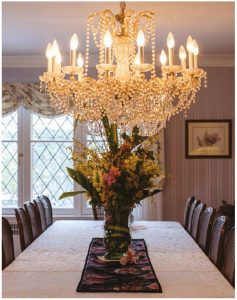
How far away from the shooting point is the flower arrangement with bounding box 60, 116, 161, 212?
7.40ft

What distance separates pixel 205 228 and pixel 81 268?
1.16 meters

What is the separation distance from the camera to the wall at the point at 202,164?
198 inches

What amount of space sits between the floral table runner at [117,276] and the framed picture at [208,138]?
2.69 m

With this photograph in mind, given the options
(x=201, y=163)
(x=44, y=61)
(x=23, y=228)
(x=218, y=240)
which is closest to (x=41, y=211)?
(x=23, y=228)

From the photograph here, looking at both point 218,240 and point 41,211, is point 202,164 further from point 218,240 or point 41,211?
point 218,240

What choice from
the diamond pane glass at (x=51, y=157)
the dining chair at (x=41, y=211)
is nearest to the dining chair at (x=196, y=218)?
the dining chair at (x=41, y=211)

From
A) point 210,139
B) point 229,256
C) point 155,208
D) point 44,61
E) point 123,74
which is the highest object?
point 44,61

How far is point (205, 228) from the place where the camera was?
3.06 metres

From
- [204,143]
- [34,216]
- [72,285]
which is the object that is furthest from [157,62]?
[72,285]

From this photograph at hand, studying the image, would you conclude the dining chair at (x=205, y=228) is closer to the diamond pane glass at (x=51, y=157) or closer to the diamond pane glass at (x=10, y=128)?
the diamond pane glass at (x=51, y=157)

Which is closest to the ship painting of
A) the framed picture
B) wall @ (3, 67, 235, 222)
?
the framed picture

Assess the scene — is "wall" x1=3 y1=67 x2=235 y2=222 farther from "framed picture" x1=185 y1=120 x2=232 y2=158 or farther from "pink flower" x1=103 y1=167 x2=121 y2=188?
"pink flower" x1=103 y1=167 x2=121 y2=188

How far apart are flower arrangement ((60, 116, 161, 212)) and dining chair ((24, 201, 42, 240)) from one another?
40.7 inches

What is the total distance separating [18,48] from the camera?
15.0ft
